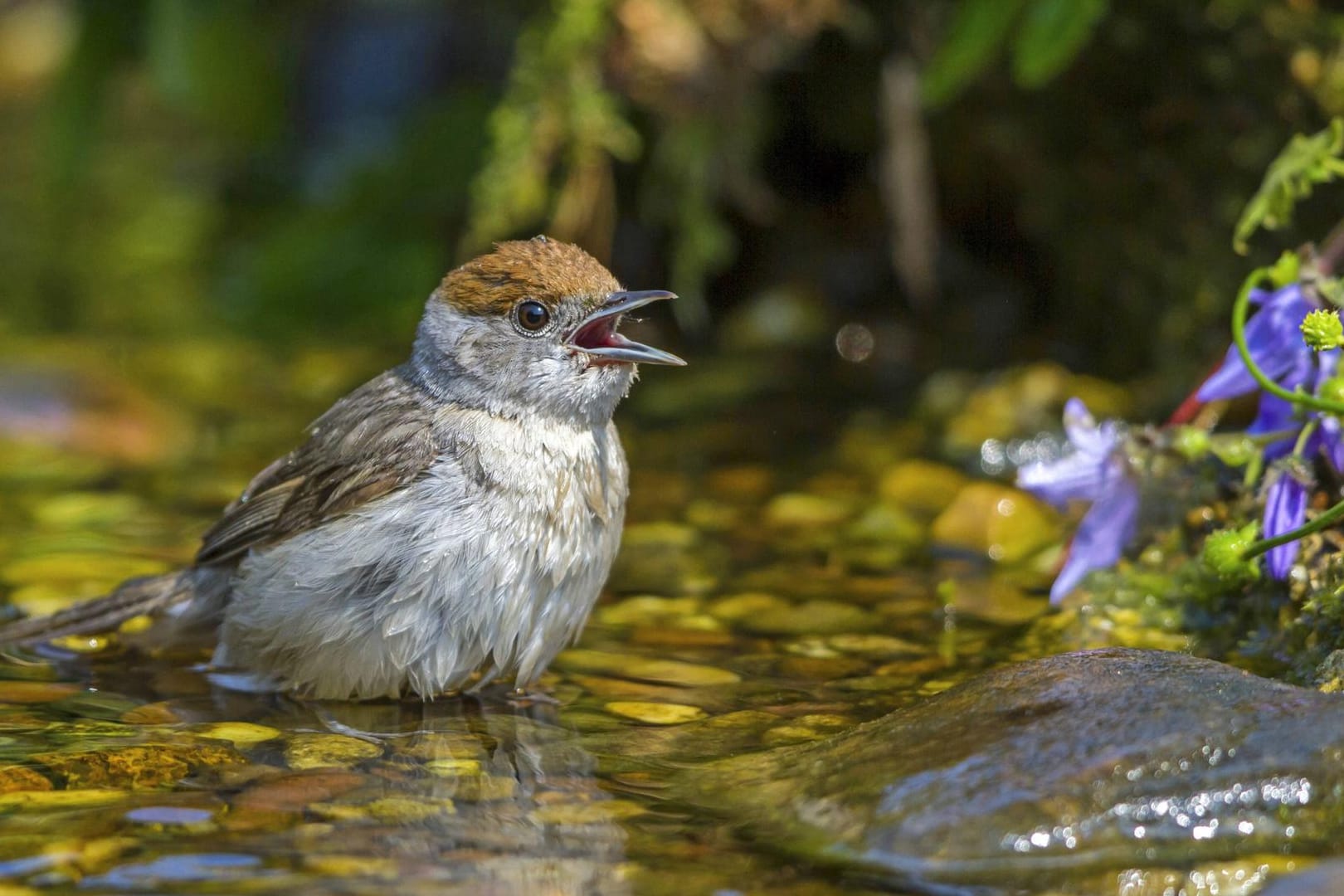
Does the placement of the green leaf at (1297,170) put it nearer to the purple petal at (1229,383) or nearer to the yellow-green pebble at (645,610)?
the purple petal at (1229,383)

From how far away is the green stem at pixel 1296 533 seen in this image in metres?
3.65

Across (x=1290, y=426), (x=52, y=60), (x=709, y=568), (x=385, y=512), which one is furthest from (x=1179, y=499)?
(x=52, y=60)

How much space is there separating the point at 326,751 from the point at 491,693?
0.74 m

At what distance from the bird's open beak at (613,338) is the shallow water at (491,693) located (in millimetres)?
876

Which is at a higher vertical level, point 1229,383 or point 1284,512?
point 1229,383

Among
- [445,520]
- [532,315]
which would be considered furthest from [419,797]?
[532,315]

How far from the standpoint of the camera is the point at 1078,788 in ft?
10.5

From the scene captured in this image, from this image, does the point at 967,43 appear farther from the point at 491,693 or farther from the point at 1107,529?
the point at 491,693

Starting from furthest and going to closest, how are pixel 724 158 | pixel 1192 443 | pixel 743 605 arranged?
1. pixel 724 158
2. pixel 743 605
3. pixel 1192 443

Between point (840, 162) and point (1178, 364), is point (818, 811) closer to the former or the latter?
point (1178, 364)

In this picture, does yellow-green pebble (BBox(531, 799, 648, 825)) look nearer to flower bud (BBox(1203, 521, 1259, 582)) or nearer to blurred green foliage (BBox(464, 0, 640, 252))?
flower bud (BBox(1203, 521, 1259, 582))

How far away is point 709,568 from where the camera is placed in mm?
5461

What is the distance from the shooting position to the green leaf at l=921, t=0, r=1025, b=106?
18.5ft

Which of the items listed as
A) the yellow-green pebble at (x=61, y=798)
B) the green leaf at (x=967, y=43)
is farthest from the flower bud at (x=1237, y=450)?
the yellow-green pebble at (x=61, y=798)
